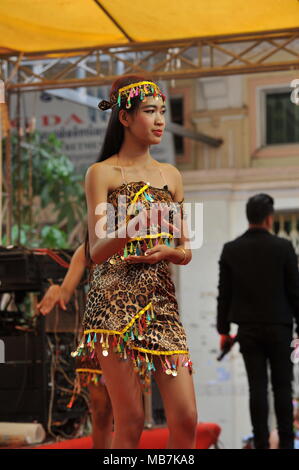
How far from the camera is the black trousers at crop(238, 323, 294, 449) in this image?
418cm

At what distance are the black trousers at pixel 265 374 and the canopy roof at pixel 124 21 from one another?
2.10 metres

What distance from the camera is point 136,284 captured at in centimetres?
257

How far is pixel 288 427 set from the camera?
13.9 feet

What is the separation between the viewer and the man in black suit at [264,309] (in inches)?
165

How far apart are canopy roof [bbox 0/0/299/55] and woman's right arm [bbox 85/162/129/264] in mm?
2545

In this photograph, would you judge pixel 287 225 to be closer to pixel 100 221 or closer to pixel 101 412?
pixel 101 412

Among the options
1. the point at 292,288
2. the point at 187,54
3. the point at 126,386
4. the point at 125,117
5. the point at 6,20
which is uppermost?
the point at 187,54

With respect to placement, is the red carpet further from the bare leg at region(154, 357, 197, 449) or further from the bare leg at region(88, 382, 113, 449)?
the bare leg at region(154, 357, 197, 449)

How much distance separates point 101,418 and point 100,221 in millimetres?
1306

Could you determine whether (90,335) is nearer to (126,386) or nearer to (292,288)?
(126,386)

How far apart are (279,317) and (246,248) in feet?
1.18

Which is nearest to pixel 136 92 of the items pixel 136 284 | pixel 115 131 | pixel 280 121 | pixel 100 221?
pixel 115 131

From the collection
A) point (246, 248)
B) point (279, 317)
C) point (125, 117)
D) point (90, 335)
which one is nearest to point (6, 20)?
point (246, 248)

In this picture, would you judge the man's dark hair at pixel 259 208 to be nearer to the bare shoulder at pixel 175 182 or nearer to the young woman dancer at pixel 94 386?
the young woman dancer at pixel 94 386
